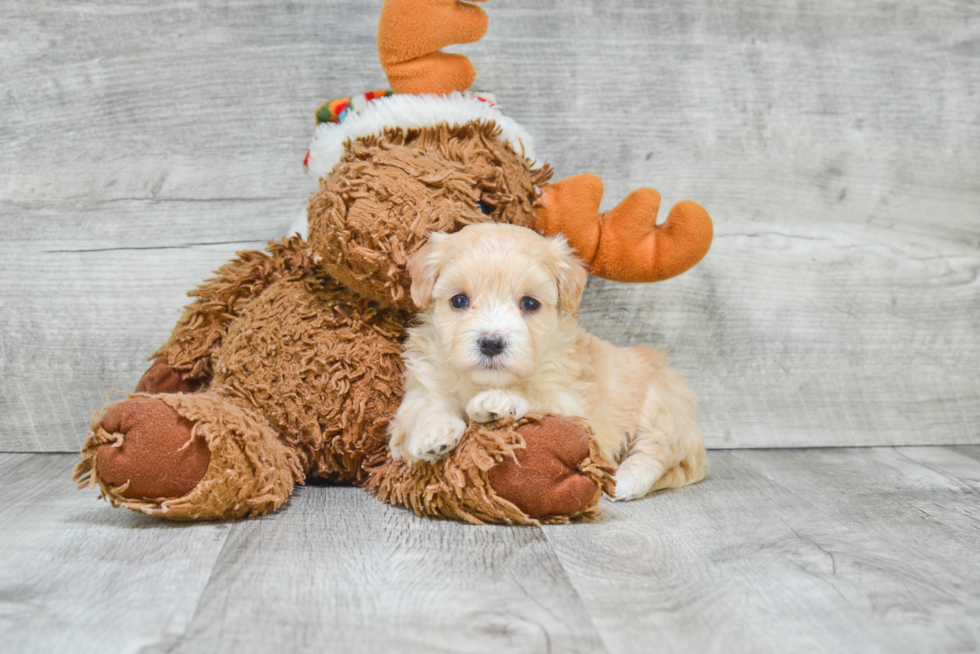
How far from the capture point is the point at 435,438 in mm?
1580

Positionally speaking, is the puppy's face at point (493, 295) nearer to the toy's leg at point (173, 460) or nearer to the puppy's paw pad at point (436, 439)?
the puppy's paw pad at point (436, 439)

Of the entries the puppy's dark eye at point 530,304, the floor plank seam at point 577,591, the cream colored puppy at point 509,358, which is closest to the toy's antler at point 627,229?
the cream colored puppy at point 509,358

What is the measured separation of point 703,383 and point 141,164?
1.77 m

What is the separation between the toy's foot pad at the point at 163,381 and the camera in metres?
1.93

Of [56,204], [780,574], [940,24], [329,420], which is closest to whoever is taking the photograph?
[780,574]

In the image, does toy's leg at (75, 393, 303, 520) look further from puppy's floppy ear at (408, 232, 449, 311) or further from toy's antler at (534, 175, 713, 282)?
toy's antler at (534, 175, 713, 282)

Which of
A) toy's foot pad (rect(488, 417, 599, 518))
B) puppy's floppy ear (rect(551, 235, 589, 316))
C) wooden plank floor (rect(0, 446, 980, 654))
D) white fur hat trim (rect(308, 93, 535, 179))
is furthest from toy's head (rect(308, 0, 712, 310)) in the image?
wooden plank floor (rect(0, 446, 980, 654))

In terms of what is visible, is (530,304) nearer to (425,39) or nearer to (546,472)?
Result: (546,472)

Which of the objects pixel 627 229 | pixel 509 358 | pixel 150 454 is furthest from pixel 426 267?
pixel 150 454

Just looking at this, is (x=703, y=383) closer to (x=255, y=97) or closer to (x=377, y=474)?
(x=377, y=474)

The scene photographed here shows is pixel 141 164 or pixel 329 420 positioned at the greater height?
pixel 141 164

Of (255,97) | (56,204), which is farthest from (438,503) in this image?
(56,204)

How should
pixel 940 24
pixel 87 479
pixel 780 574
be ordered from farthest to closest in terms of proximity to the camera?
pixel 940 24 → pixel 87 479 → pixel 780 574

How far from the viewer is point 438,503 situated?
1.62 meters
